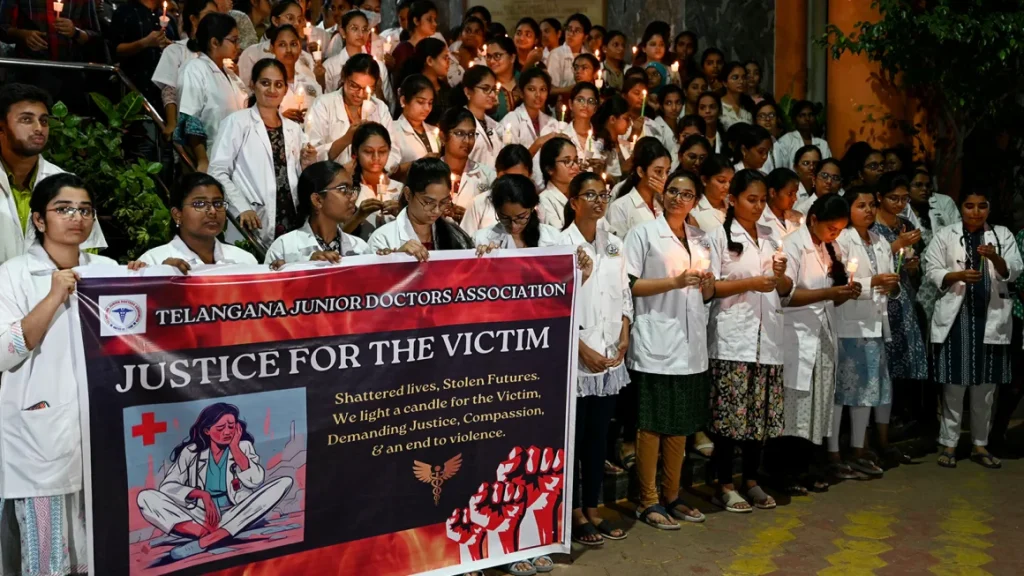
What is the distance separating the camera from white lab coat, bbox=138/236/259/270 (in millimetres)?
4230

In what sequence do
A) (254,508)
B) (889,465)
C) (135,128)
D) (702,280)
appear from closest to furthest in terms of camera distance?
1. (254,508)
2. (702,280)
3. (135,128)
4. (889,465)

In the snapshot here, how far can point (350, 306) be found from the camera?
171 inches

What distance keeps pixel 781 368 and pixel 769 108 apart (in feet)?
11.4

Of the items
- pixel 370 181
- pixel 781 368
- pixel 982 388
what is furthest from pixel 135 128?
pixel 982 388

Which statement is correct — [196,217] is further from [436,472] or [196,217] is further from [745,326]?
[745,326]

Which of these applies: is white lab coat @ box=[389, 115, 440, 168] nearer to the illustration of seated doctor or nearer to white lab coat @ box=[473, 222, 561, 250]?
white lab coat @ box=[473, 222, 561, 250]

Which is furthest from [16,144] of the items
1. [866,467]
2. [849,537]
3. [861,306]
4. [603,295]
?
[866,467]

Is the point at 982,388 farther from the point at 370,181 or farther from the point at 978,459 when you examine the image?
the point at 370,181

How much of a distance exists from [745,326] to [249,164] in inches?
115

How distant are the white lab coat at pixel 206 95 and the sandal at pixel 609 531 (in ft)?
10.7

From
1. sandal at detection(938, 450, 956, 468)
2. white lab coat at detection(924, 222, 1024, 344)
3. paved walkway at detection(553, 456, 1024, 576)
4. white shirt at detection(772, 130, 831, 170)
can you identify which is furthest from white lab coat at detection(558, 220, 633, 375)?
white shirt at detection(772, 130, 831, 170)

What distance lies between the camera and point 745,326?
598cm

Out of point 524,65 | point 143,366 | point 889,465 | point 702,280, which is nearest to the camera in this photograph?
point 143,366

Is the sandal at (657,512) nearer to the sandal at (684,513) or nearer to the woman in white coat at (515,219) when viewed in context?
the sandal at (684,513)
